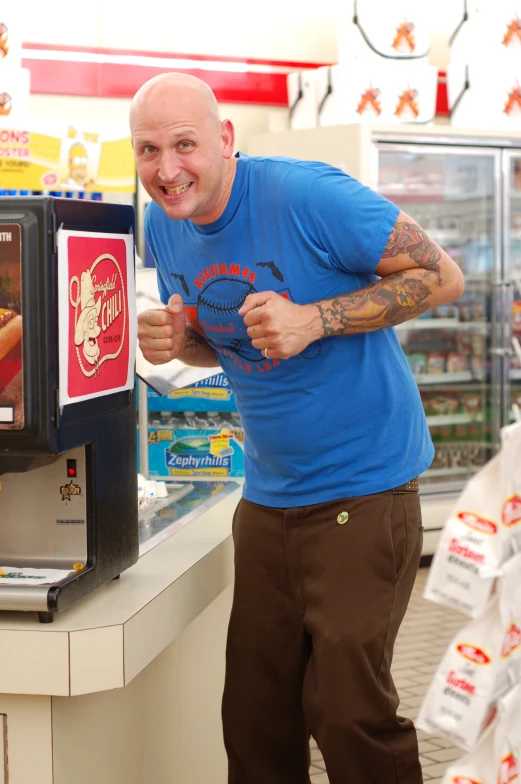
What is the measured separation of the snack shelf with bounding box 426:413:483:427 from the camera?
20.4 feet

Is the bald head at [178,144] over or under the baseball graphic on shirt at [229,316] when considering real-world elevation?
over

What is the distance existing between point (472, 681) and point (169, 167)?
3.59 ft

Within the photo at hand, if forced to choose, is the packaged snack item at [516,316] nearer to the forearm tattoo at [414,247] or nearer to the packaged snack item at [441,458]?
the packaged snack item at [441,458]

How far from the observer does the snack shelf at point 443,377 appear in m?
6.16

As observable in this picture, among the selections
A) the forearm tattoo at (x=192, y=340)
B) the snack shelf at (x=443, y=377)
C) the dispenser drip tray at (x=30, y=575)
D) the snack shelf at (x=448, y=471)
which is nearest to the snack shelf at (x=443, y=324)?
the snack shelf at (x=443, y=377)

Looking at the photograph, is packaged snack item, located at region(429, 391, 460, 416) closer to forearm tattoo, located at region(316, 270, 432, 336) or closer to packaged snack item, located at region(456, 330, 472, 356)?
Result: packaged snack item, located at region(456, 330, 472, 356)

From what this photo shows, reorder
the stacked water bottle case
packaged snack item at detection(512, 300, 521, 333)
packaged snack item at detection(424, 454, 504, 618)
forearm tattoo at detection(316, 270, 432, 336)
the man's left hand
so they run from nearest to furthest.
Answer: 1. packaged snack item at detection(424, 454, 504, 618)
2. the man's left hand
3. forearm tattoo at detection(316, 270, 432, 336)
4. the stacked water bottle case
5. packaged snack item at detection(512, 300, 521, 333)

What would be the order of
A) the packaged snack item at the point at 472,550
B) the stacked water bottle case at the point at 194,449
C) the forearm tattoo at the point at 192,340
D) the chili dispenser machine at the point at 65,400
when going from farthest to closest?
1. the stacked water bottle case at the point at 194,449
2. the forearm tattoo at the point at 192,340
3. the chili dispenser machine at the point at 65,400
4. the packaged snack item at the point at 472,550

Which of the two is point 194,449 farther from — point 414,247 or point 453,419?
point 453,419

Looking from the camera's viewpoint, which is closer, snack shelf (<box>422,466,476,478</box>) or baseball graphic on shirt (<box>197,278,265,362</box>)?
baseball graphic on shirt (<box>197,278,265,362</box>)

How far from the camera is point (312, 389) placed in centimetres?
203

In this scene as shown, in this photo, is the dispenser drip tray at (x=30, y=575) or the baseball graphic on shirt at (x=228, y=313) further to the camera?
the baseball graphic on shirt at (x=228, y=313)

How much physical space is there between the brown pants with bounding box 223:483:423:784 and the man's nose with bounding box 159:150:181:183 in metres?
0.69

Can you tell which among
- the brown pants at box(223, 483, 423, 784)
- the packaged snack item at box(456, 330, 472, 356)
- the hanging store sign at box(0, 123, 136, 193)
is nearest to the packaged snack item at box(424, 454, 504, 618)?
the brown pants at box(223, 483, 423, 784)
